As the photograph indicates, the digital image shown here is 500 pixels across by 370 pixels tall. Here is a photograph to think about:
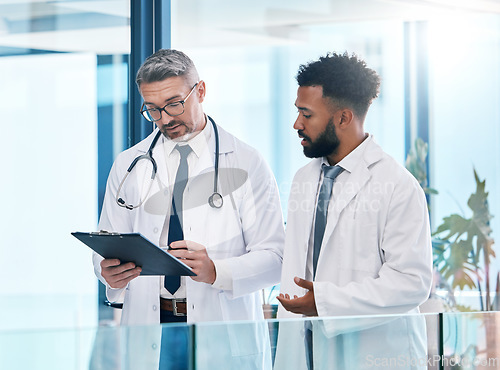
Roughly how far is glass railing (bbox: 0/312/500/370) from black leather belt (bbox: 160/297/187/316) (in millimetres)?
841

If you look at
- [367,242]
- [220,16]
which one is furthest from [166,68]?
[220,16]

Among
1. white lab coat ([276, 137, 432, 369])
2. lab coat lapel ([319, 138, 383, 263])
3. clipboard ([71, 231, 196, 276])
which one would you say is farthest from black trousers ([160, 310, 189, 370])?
lab coat lapel ([319, 138, 383, 263])

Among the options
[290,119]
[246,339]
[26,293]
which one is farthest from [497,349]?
[26,293]

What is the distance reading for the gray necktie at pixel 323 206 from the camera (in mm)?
2039

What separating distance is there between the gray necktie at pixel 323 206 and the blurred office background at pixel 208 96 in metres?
1.24

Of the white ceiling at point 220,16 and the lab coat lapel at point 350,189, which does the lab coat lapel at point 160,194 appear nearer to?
the lab coat lapel at point 350,189

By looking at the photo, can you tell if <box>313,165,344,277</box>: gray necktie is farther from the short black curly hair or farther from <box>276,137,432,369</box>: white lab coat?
the short black curly hair

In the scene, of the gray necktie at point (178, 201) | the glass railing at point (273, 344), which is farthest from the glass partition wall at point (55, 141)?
the glass railing at point (273, 344)

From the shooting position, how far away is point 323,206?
2.05 m

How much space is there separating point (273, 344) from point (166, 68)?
124 cm

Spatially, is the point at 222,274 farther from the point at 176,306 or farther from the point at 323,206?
the point at 323,206

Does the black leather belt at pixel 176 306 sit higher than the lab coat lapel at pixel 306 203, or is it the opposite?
the lab coat lapel at pixel 306 203

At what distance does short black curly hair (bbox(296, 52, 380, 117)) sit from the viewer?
7.00 feet

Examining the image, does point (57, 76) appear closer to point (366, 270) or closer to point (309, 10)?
point (309, 10)
